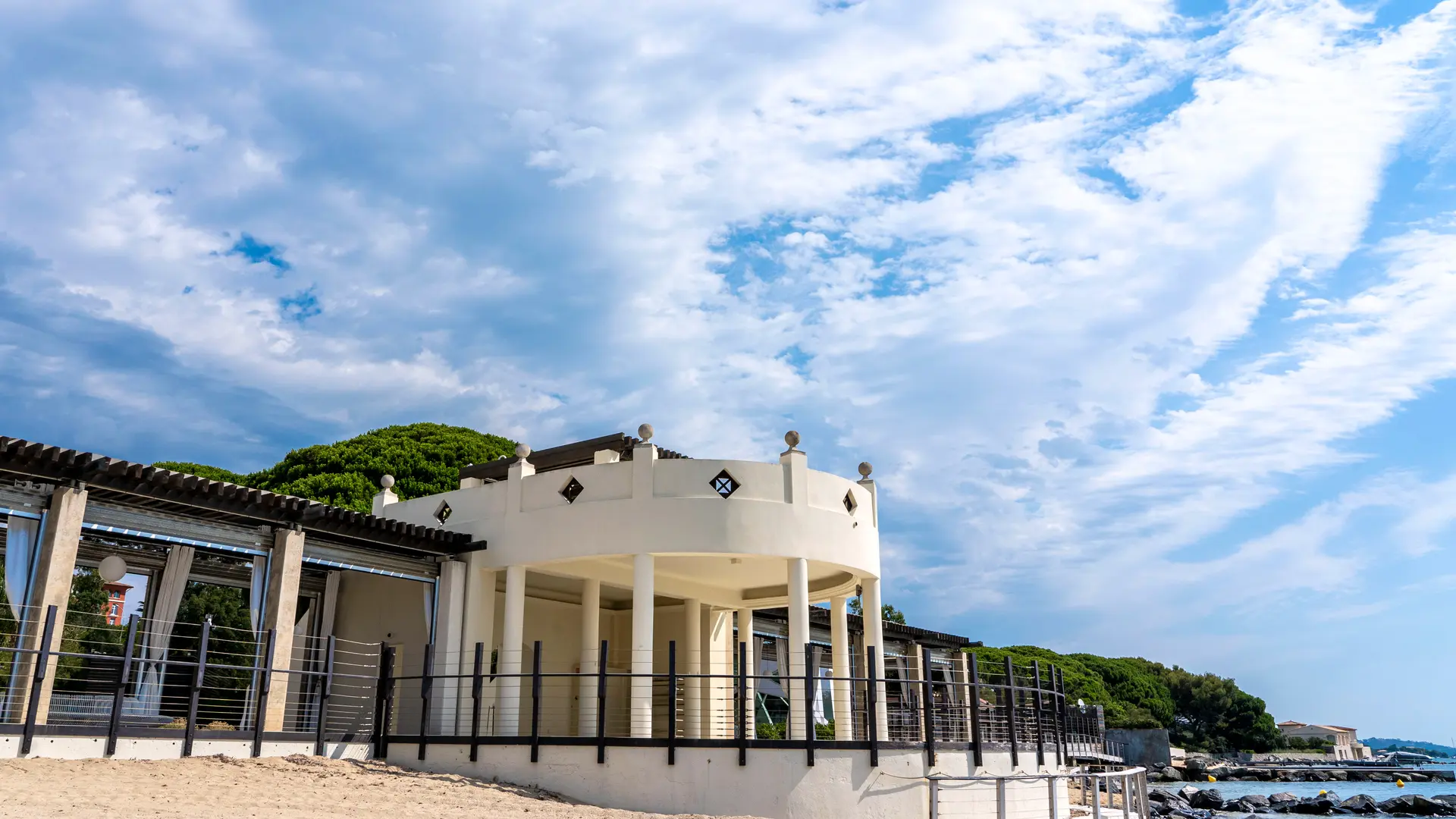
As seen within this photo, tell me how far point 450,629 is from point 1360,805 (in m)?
44.1

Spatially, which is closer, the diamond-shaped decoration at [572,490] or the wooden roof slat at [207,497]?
the wooden roof slat at [207,497]

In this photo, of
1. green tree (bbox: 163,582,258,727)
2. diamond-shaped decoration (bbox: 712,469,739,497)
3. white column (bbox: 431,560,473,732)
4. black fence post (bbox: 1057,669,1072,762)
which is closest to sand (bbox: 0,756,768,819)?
white column (bbox: 431,560,473,732)

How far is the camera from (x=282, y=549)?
14211 millimetres

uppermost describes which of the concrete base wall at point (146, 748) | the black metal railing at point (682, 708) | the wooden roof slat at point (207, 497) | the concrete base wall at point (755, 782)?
the wooden roof slat at point (207, 497)

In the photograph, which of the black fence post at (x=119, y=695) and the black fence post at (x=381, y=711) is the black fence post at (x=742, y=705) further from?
the black fence post at (x=119, y=695)

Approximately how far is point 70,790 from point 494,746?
537 centimetres

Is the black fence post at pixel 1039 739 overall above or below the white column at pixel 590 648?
Answer: below

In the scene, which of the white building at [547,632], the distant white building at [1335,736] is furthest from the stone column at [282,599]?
the distant white building at [1335,736]

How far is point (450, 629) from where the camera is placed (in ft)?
54.0

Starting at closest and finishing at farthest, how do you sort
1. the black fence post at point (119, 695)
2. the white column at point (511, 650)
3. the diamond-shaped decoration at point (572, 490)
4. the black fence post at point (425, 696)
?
1. the black fence post at point (119, 695)
2. the black fence post at point (425, 696)
3. the white column at point (511, 650)
4. the diamond-shaped decoration at point (572, 490)

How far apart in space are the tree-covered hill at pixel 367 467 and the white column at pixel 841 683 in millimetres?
19063

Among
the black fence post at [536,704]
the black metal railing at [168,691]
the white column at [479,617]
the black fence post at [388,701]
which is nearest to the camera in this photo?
the black metal railing at [168,691]

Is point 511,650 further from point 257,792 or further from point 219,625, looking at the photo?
point 219,625

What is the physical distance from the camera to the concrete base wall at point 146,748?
10781 millimetres
